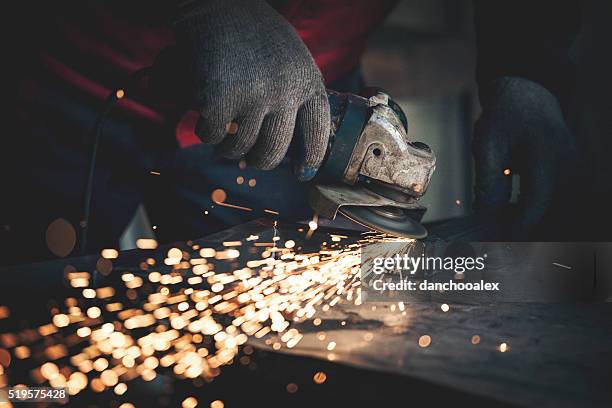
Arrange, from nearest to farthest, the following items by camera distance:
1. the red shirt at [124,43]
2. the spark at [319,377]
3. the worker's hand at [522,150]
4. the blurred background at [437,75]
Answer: the spark at [319,377]
the red shirt at [124,43]
the worker's hand at [522,150]
the blurred background at [437,75]

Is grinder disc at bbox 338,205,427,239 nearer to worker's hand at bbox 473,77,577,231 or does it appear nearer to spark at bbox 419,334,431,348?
spark at bbox 419,334,431,348

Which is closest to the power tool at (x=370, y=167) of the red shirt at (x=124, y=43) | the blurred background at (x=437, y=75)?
the red shirt at (x=124, y=43)

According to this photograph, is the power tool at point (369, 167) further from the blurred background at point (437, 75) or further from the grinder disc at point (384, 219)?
the blurred background at point (437, 75)

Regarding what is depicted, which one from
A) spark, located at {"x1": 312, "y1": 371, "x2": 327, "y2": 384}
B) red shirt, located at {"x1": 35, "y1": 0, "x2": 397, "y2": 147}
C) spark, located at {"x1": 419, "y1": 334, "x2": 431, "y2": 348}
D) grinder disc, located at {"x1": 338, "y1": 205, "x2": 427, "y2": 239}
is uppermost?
red shirt, located at {"x1": 35, "y1": 0, "x2": 397, "y2": 147}

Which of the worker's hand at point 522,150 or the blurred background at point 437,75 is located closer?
the worker's hand at point 522,150

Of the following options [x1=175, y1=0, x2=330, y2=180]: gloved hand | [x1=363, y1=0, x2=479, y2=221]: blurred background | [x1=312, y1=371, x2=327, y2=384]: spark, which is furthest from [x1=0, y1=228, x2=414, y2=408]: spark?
[x1=363, y1=0, x2=479, y2=221]: blurred background

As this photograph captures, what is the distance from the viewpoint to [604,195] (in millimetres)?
1591

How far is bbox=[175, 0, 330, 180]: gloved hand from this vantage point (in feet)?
2.99

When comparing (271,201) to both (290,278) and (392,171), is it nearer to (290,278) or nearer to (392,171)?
(290,278)

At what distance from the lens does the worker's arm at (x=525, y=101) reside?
57.2 inches

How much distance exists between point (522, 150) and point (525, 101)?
132 mm

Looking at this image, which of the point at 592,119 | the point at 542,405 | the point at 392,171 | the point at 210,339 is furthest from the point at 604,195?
the point at 592,119

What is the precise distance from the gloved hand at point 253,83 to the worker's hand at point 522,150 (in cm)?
68

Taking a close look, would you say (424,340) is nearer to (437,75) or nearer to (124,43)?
(124,43)
